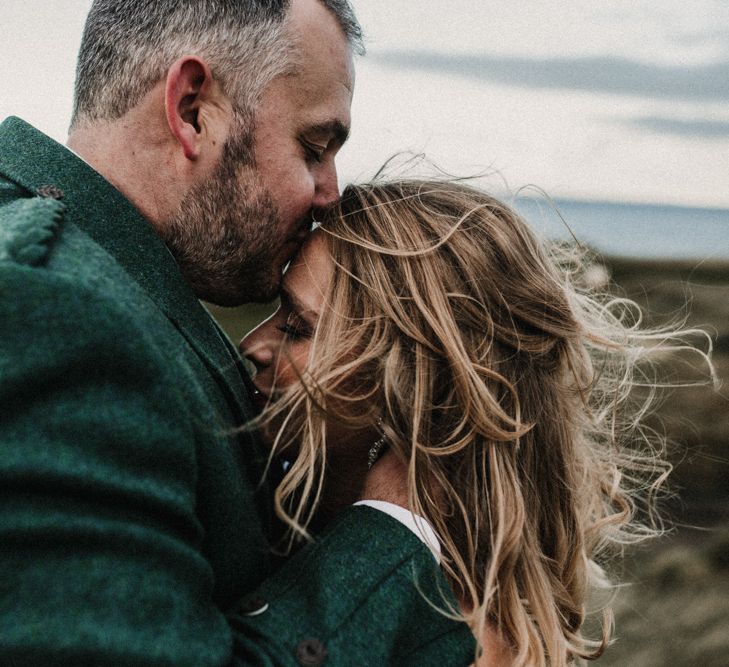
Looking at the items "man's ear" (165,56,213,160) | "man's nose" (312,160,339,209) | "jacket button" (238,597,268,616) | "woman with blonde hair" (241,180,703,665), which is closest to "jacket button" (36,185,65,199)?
"man's ear" (165,56,213,160)

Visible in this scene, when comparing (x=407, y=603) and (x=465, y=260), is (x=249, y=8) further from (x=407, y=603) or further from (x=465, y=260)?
(x=407, y=603)

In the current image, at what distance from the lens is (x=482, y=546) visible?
1.99 meters

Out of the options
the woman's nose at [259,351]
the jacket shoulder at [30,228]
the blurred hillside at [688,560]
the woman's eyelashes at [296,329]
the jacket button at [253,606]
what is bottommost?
the blurred hillside at [688,560]

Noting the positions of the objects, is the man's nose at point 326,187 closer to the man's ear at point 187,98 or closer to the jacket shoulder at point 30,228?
the man's ear at point 187,98

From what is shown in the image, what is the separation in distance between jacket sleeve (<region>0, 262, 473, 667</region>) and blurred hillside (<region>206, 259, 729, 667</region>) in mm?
2669

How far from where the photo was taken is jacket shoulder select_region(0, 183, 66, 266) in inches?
52.5

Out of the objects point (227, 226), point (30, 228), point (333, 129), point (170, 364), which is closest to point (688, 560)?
point (333, 129)

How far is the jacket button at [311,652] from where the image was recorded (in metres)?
1.48

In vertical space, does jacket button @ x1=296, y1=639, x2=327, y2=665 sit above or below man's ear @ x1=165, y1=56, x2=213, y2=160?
below

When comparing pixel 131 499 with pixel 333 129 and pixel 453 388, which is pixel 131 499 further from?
pixel 333 129

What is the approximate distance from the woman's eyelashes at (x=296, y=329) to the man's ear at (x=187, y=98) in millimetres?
432

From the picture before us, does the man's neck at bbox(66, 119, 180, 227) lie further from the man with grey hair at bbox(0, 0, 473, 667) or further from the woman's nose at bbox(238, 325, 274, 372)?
the woman's nose at bbox(238, 325, 274, 372)

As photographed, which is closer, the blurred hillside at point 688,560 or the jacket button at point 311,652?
the jacket button at point 311,652

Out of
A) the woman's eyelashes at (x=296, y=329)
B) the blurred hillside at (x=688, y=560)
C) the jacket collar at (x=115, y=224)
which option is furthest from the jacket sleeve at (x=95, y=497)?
the blurred hillside at (x=688, y=560)
